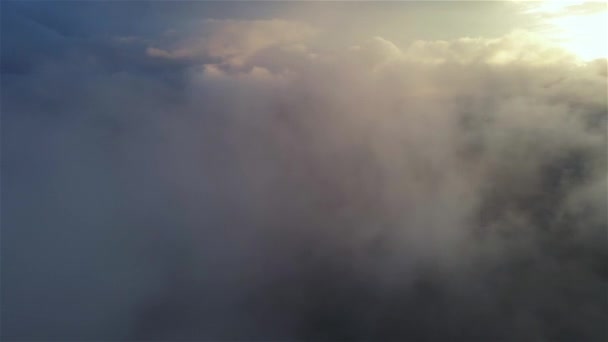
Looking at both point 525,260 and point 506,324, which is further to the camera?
point 525,260

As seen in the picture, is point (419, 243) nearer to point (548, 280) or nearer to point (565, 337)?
point (548, 280)

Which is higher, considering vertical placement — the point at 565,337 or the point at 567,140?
the point at 567,140

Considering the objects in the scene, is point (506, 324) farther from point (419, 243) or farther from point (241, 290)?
point (241, 290)

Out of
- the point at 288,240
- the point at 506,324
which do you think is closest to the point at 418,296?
the point at 506,324

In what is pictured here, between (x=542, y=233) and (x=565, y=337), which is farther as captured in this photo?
(x=542, y=233)

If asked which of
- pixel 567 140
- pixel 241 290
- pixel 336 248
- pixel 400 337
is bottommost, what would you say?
pixel 400 337

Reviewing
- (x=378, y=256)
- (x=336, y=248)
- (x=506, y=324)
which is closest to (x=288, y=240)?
(x=336, y=248)

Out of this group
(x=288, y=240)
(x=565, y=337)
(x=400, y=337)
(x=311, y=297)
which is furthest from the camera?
(x=288, y=240)

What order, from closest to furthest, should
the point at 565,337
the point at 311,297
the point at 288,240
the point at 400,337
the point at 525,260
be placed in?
the point at 565,337
the point at 400,337
the point at 525,260
the point at 311,297
the point at 288,240

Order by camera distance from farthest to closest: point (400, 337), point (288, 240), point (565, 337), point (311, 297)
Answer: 1. point (288, 240)
2. point (311, 297)
3. point (400, 337)
4. point (565, 337)
